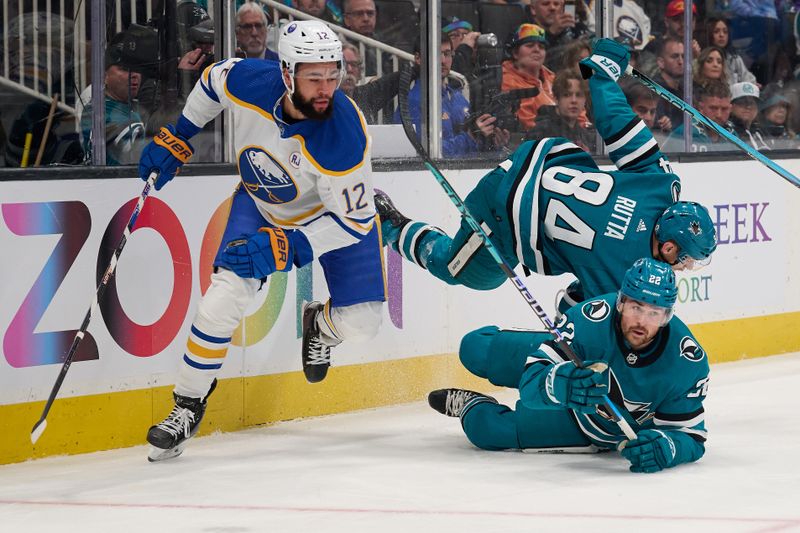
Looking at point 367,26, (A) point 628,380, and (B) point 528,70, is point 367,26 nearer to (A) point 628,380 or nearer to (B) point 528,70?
(B) point 528,70

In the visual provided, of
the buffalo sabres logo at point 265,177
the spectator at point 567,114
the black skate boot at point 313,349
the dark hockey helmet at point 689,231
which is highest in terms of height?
the spectator at point 567,114

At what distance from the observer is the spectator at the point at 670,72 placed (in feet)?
20.9

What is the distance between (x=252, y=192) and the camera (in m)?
4.46

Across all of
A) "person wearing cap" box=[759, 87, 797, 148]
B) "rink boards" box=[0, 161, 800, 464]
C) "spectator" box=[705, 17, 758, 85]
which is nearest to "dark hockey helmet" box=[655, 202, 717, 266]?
"rink boards" box=[0, 161, 800, 464]

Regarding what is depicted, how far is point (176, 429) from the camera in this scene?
4184mm

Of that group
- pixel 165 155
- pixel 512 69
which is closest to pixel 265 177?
pixel 165 155

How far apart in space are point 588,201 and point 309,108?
0.88 m

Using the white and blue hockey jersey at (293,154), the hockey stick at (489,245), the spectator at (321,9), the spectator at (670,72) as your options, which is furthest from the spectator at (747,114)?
the white and blue hockey jersey at (293,154)

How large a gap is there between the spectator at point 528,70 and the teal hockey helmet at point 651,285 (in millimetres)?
2065

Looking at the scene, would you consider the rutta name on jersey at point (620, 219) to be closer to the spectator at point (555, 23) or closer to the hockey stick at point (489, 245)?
the hockey stick at point (489, 245)

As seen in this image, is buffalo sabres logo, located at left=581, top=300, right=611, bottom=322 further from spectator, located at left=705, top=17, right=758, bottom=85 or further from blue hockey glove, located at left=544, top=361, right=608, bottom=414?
spectator, located at left=705, top=17, right=758, bottom=85

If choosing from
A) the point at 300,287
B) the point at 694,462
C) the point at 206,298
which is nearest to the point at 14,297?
the point at 206,298

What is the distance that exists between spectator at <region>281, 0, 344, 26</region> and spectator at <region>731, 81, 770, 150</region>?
2.30 m

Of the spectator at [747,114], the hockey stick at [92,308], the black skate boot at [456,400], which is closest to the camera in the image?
the hockey stick at [92,308]
